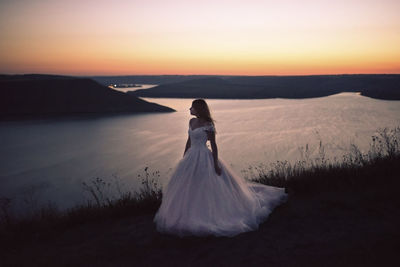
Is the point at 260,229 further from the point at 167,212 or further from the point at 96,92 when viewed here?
the point at 96,92

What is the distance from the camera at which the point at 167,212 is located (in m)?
4.31

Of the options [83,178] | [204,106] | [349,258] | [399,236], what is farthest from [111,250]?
[83,178]

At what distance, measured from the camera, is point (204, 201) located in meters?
4.27

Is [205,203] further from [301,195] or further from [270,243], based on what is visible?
[301,195]

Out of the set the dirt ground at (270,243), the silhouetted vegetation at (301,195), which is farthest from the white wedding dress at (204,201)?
the silhouetted vegetation at (301,195)

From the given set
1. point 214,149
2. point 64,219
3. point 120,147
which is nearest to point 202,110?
point 214,149

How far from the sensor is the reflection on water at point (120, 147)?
19047 millimetres

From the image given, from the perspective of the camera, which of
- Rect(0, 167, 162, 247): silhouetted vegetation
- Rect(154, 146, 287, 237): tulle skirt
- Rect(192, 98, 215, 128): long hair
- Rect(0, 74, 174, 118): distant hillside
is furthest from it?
Rect(0, 74, 174, 118): distant hillside

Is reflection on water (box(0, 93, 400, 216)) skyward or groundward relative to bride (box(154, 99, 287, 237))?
groundward

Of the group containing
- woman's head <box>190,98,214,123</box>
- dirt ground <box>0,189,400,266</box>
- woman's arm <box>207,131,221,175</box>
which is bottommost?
dirt ground <box>0,189,400,266</box>

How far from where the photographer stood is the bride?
4129 mm

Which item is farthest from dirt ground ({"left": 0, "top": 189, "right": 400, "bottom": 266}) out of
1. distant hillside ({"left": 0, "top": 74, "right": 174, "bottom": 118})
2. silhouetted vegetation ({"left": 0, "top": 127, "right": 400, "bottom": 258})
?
distant hillside ({"left": 0, "top": 74, "right": 174, "bottom": 118})

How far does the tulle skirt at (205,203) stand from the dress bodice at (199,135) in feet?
0.23

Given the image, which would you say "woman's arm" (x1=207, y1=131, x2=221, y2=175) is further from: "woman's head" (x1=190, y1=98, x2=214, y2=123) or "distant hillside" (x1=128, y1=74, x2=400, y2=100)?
"distant hillside" (x1=128, y1=74, x2=400, y2=100)
